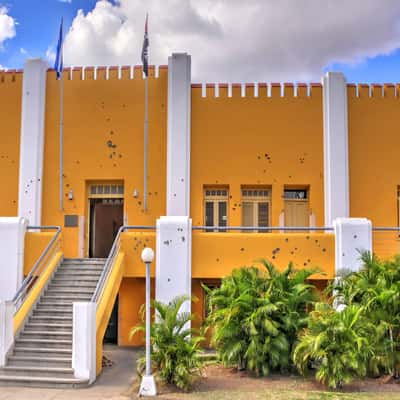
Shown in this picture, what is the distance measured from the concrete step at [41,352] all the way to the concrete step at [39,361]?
11 cm

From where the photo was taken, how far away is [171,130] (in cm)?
1670

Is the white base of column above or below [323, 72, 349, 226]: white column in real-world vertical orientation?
below

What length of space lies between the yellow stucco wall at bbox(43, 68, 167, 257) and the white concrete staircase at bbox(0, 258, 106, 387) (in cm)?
294

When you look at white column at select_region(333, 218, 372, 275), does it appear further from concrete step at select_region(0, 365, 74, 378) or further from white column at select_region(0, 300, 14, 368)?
white column at select_region(0, 300, 14, 368)

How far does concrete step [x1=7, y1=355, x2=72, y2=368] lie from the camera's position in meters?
11.3

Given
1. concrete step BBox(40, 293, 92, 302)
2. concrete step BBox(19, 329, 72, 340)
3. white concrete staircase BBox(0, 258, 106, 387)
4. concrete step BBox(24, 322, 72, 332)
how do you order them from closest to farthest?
1. white concrete staircase BBox(0, 258, 106, 387)
2. concrete step BBox(19, 329, 72, 340)
3. concrete step BBox(24, 322, 72, 332)
4. concrete step BBox(40, 293, 92, 302)

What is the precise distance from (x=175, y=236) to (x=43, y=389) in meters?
5.16

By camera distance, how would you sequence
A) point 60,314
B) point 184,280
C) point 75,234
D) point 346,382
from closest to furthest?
point 346,382, point 60,314, point 184,280, point 75,234

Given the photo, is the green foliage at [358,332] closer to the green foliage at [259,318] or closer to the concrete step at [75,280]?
the green foliage at [259,318]

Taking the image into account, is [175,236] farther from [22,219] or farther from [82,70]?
[82,70]

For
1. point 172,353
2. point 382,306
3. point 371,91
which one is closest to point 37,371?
point 172,353

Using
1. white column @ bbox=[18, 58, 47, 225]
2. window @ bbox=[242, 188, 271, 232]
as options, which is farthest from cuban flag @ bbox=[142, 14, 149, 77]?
window @ bbox=[242, 188, 271, 232]

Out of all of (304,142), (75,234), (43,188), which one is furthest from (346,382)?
(43,188)

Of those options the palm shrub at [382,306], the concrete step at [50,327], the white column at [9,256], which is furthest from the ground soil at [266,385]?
the white column at [9,256]
